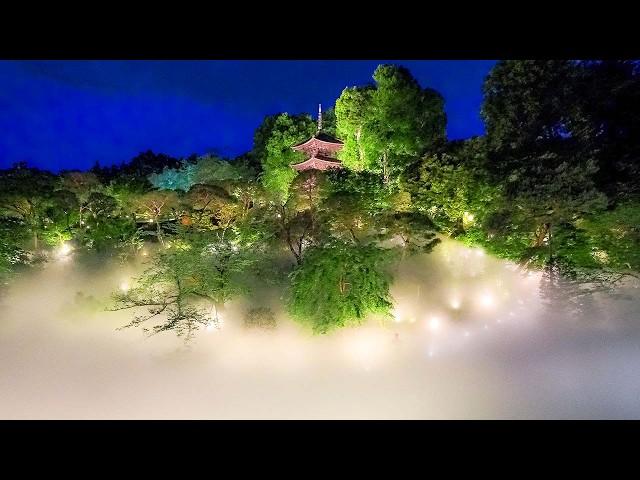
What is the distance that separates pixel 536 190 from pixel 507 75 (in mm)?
3085

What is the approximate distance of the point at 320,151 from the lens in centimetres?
1588

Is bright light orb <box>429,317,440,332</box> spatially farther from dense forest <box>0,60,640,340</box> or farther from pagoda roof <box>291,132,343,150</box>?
pagoda roof <box>291,132,343,150</box>

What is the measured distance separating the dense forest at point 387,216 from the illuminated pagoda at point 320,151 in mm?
2709

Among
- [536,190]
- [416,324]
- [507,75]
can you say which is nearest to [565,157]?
[536,190]

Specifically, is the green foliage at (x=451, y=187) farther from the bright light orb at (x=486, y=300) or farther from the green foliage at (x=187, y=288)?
A: the green foliage at (x=187, y=288)

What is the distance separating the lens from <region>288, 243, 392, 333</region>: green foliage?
7.78 m

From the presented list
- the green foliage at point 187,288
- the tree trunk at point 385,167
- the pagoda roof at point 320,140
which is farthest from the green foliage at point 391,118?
the green foliage at point 187,288

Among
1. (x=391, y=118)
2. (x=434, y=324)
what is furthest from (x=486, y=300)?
(x=391, y=118)

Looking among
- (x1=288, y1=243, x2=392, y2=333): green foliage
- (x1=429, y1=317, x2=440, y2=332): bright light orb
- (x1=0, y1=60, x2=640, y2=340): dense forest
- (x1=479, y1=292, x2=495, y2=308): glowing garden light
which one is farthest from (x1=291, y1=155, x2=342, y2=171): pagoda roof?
(x1=429, y1=317, x2=440, y2=332): bright light orb

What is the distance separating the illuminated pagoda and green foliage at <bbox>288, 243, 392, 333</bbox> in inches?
306

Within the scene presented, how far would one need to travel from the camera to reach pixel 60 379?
284 inches

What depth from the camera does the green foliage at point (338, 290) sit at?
25.5 ft

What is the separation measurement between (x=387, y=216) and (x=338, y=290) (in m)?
3.00

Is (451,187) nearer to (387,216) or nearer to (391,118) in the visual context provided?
(387,216)
